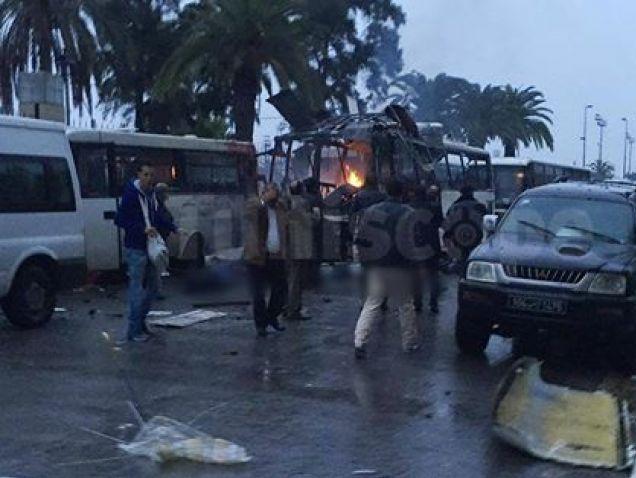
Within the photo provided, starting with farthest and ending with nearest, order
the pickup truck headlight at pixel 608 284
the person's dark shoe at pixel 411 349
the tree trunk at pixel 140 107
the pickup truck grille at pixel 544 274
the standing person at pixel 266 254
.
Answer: the tree trunk at pixel 140 107
the standing person at pixel 266 254
the person's dark shoe at pixel 411 349
the pickup truck grille at pixel 544 274
the pickup truck headlight at pixel 608 284

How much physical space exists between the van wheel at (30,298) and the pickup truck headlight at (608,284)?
608 cm

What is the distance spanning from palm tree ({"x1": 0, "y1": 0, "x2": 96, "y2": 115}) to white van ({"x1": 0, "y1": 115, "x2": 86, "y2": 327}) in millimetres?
17961

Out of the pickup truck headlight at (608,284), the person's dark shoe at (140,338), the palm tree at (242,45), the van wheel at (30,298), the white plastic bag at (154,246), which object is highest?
the palm tree at (242,45)

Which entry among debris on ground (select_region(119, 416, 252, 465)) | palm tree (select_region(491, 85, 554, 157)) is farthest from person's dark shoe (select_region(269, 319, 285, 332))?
palm tree (select_region(491, 85, 554, 157))

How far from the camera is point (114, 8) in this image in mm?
36625

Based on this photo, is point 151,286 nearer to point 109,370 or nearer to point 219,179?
point 109,370

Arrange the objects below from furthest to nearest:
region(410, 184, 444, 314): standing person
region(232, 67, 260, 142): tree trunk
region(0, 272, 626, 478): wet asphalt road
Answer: region(232, 67, 260, 142): tree trunk < region(410, 184, 444, 314): standing person < region(0, 272, 626, 478): wet asphalt road

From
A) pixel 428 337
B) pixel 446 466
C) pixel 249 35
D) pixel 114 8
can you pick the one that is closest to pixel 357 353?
pixel 428 337

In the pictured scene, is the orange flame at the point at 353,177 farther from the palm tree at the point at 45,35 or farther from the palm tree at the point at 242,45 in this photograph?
the palm tree at the point at 45,35

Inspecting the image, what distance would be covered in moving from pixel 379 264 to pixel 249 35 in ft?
67.4

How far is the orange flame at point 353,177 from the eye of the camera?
723 inches

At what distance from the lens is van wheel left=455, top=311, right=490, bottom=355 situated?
9.53 metres

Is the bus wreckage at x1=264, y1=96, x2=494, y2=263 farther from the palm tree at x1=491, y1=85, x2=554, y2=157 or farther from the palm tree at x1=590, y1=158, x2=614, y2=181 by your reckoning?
the palm tree at x1=590, y1=158, x2=614, y2=181

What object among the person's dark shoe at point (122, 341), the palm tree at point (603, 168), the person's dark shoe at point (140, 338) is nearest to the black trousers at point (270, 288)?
the person's dark shoe at point (140, 338)
